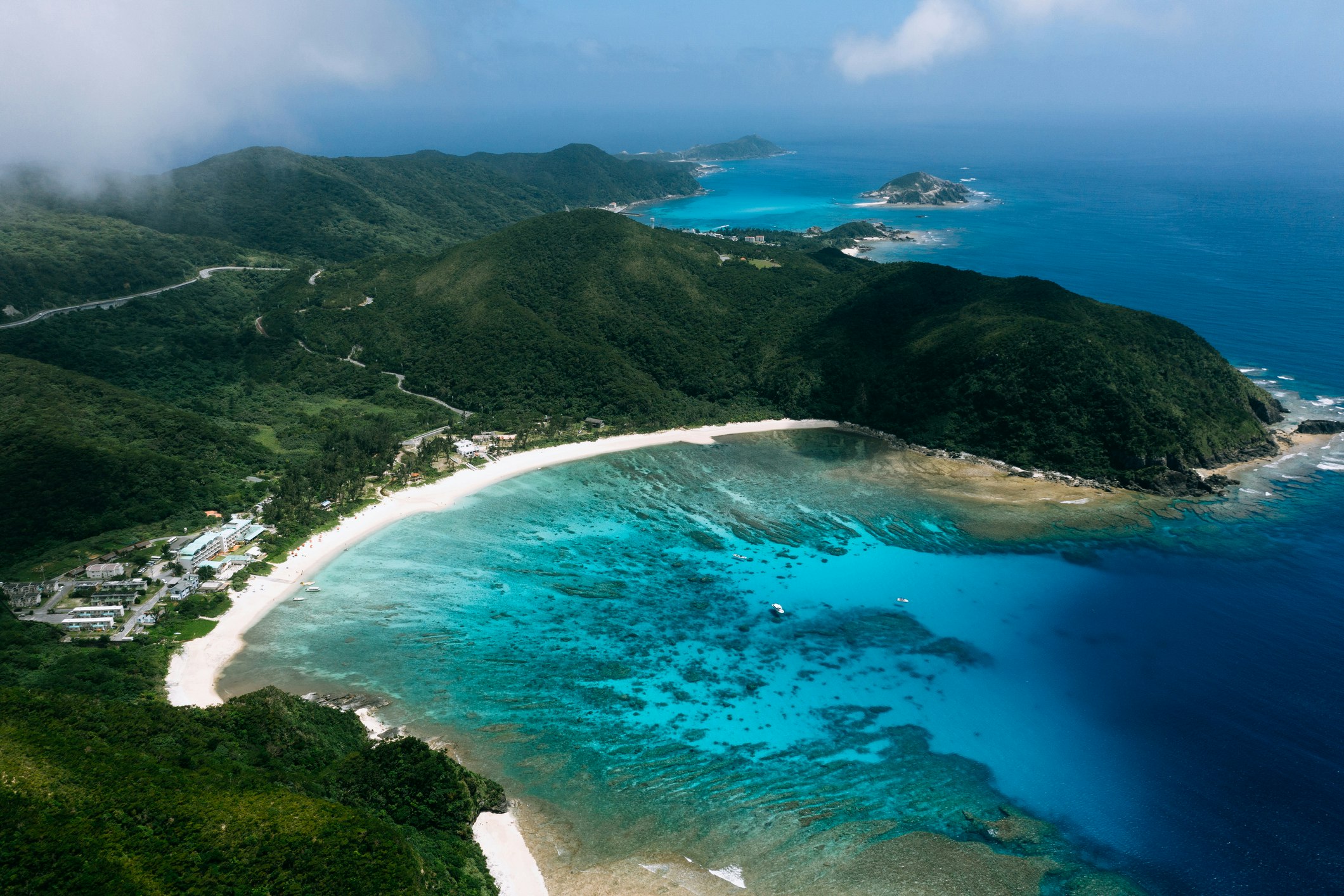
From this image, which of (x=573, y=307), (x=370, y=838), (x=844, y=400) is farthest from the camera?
(x=573, y=307)

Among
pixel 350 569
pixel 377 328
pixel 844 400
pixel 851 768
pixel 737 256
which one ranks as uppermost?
pixel 737 256

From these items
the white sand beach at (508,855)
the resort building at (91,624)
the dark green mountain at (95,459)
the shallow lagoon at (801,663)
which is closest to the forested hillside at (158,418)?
the dark green mountain at (95,459)

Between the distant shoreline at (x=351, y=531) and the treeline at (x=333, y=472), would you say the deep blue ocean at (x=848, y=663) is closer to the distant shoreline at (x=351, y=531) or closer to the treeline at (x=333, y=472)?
the distant shoreline at (x=351, y=531)

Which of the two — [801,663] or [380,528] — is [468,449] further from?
[801,663]

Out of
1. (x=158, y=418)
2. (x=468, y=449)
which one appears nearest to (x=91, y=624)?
(x=158, y=418)

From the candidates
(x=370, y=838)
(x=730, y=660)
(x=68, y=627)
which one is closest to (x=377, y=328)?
(x=68, y=627)

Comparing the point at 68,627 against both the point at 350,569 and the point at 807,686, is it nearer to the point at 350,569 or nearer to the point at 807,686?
the point at 350,569

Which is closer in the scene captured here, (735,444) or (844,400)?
(735,444)
